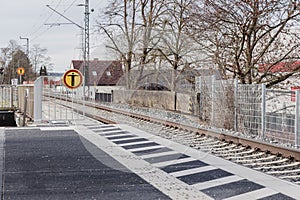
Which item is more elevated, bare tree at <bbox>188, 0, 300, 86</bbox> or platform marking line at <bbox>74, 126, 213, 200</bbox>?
bare tree at <bbox>188, 0, 300, 86</bbox>

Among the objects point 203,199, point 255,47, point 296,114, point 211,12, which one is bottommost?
point 203,199

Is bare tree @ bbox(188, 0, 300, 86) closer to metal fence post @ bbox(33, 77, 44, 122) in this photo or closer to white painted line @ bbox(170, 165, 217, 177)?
metal fence post @ bbox(33, 77, 44, 122)

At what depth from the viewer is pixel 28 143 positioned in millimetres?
11203

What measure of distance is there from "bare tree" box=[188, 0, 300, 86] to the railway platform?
446cm

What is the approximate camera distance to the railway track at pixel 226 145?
27.6ft

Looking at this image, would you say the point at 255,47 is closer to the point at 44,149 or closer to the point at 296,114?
the point at 296,114

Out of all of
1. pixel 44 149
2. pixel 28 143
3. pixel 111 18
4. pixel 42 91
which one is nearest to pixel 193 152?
pixel 44 149

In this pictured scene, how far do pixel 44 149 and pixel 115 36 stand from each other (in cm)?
569

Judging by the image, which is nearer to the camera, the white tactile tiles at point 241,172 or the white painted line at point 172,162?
the white tactile tiles at point 241,172

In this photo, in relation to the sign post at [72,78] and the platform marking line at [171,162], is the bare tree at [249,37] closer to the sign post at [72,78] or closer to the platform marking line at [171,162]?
the sign post at [72,78]

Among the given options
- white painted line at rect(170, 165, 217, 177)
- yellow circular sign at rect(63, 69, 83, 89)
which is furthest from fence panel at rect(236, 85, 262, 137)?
yellow circular sign at rect(63, 69, 83, 89)

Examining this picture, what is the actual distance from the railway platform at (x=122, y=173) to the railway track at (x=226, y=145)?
36 centimetres

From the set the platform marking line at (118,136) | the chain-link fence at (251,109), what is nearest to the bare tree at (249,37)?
the chain-link fence at (251,109)

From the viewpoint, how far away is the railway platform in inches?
254
